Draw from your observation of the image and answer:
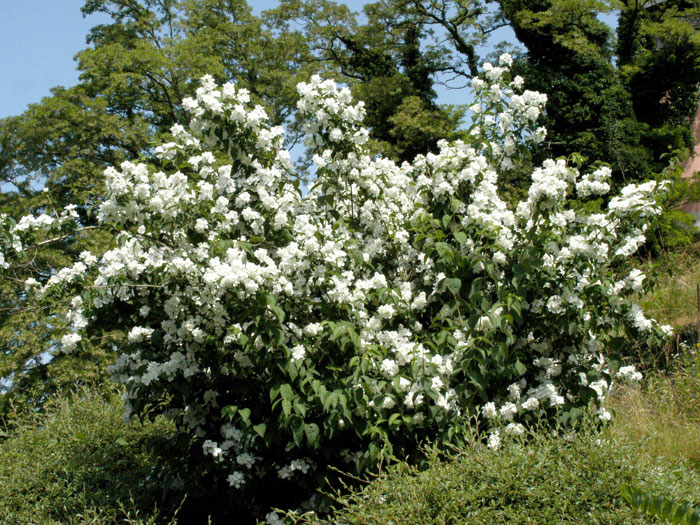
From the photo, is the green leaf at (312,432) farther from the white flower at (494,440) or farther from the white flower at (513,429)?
the white flower at (513,429)

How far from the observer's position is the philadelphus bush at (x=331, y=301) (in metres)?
3.48

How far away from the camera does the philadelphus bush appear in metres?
3.48

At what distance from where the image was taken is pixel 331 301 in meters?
3.71

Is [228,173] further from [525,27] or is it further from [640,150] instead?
[525,27]

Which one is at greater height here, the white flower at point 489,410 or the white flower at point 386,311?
the white flower at point 386,311

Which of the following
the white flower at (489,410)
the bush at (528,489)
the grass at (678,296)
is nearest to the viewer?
the bush at (528,489)

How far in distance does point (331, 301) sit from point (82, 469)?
8.38ft

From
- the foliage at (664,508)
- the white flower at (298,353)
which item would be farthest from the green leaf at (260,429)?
the foliage at (664,508)

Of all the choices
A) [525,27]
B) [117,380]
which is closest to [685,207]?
[525,27]

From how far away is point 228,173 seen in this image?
4.16 m

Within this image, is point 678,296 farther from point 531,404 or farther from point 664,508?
point 664,508

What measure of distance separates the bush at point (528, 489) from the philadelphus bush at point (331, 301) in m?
0.52

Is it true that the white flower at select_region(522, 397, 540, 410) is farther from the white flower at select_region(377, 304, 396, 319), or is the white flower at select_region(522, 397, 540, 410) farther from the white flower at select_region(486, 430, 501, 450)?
the white flower at select_region(377, 304, 396, 319)

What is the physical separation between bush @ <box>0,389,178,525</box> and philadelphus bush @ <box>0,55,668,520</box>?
793 mm
